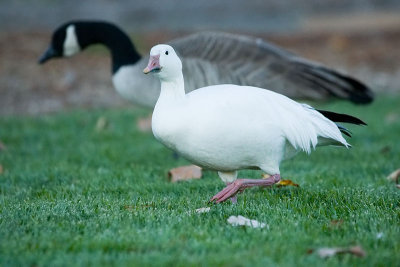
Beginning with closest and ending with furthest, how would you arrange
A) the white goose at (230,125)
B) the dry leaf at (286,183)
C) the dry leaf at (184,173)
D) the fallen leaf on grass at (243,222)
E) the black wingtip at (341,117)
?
the fallen leaf on grass at (243,222), the white goose at (230,125), the black wingtip at (341,117), the dry leaf at (286,183), the dry leaf at (184,173)

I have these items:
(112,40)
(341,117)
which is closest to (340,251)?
(341,117)

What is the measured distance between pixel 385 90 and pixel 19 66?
6.45 m

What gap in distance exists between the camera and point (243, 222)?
3654mm

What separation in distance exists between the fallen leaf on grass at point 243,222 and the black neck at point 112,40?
4.12m

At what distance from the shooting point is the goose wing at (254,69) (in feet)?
21.9

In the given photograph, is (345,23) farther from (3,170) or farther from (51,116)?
(3,170)

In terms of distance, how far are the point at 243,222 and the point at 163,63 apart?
48.0 inches

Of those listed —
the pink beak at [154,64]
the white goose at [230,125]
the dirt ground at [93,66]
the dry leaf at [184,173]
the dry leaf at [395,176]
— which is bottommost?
the dirt ground at [93,66]

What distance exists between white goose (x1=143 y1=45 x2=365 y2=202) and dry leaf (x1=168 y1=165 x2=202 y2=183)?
101 centimetres

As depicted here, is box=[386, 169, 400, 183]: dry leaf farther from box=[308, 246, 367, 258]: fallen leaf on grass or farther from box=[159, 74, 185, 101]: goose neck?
box=[308, 246, 367, 258]: fallen leaf on grass

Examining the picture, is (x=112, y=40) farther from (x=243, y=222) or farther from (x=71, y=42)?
(x=243, y=222)

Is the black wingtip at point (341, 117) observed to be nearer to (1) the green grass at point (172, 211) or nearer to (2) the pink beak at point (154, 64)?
(1) the green grass at point (172, 211)

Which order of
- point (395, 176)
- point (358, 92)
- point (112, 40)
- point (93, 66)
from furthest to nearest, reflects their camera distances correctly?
point (93, 66)
point (112, 40)
point (358, 92)
point (395, 176)

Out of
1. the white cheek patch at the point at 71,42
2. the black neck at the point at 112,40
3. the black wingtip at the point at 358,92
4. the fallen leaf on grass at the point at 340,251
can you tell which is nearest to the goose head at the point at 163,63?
the fallen leaf on grass at the point at 340,251
